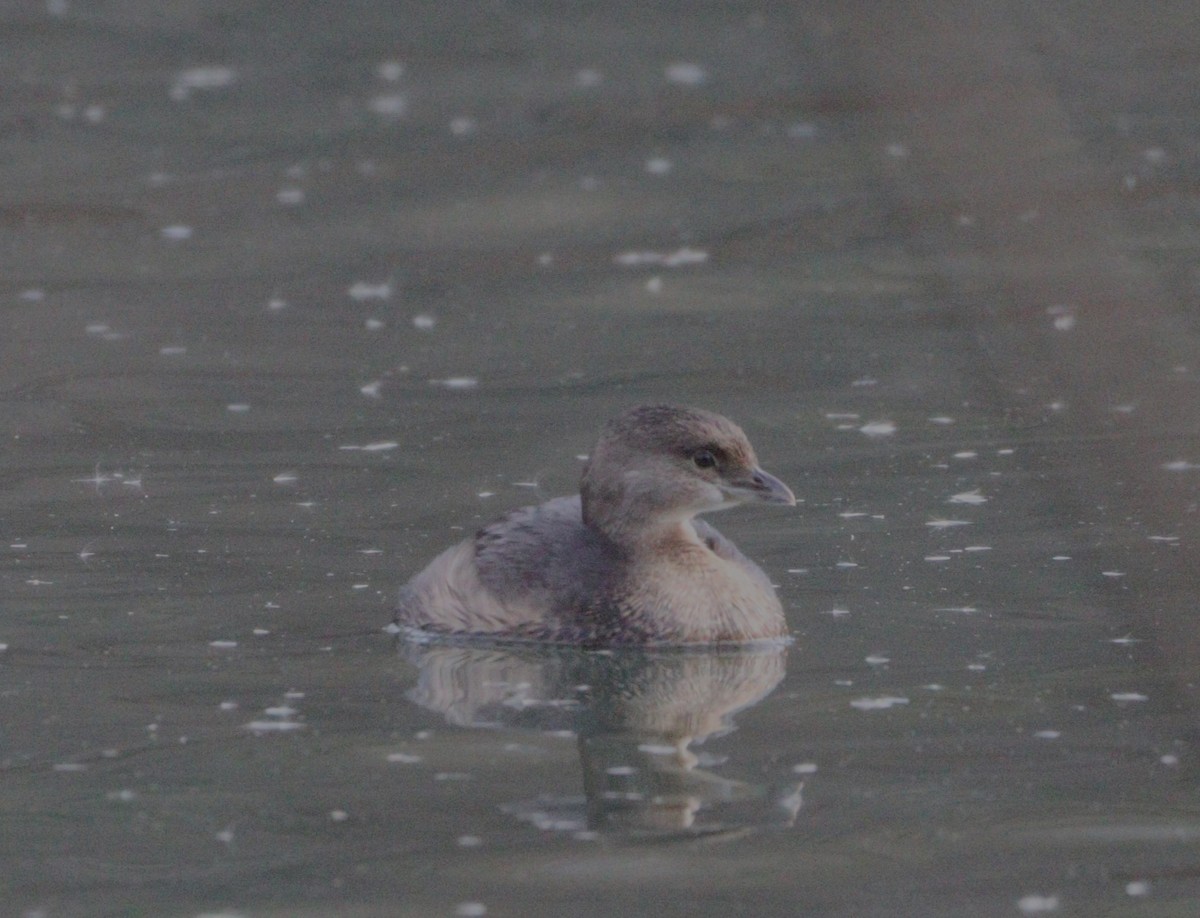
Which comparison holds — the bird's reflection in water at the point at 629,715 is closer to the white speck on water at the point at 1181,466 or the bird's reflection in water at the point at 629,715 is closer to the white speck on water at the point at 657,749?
the white speck on water at the point at 657,749

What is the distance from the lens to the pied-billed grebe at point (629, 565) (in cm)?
840

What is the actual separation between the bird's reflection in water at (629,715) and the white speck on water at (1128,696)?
101 cm

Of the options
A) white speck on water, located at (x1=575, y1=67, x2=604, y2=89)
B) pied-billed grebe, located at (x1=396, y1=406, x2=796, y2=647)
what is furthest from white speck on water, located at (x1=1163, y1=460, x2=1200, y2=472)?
white speck on water, located at (x1=575, y1=67, x2=604, y2=89)

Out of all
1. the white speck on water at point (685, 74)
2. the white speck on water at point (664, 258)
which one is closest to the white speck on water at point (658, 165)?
the white speck on water at point (685, 74)

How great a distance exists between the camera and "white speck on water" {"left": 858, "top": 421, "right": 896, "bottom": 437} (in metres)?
10.7

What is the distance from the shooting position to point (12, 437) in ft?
35.8

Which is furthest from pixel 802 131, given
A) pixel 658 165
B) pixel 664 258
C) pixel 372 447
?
pixel 372 447

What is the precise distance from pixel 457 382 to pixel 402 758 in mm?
4768

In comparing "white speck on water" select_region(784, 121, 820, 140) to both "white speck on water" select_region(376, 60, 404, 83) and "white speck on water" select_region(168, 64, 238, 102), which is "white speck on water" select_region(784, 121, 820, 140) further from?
"white speck on water" select_region(168, 64, 238, 102)

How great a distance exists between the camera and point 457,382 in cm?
1175

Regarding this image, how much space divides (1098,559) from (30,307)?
20.6 ft

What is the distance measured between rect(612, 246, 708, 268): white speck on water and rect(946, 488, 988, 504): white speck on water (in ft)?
14.5

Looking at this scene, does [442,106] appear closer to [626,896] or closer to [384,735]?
[384,735]

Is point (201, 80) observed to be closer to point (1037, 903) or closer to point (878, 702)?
point (878, 702)
